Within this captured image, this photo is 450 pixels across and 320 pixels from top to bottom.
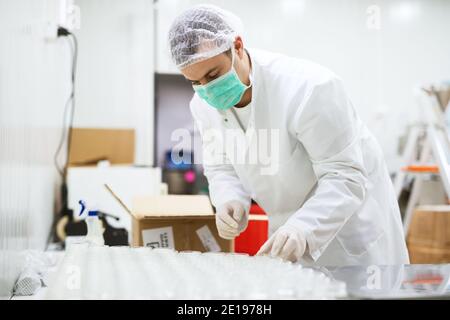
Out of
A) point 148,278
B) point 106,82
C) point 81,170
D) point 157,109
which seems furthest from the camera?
point 106,82

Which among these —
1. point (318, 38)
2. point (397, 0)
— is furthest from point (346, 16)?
point (397, 0)

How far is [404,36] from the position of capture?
415 cm

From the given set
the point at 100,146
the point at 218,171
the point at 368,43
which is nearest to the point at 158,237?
the point at 218,171

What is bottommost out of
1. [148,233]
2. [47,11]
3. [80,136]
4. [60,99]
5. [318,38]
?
[148,233]

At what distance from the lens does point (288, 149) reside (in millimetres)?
1169

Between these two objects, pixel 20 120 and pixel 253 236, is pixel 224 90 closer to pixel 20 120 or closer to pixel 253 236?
pixel 20 120

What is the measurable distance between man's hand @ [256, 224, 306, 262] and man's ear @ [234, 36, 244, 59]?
1.51ft

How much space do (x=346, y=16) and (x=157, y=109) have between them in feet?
6.10

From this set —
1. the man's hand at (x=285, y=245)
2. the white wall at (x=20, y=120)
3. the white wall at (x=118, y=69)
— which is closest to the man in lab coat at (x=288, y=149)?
the man's hand at (x=285, y=245)

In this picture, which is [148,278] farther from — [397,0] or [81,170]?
[397,0]

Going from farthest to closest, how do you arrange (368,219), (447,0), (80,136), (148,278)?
(447,0) < (80,136) < (368,219) < (148,278)

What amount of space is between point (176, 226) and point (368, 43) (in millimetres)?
3278

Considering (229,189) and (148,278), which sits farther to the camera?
(229,189)

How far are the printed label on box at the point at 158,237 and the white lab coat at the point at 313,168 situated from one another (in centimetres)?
17
